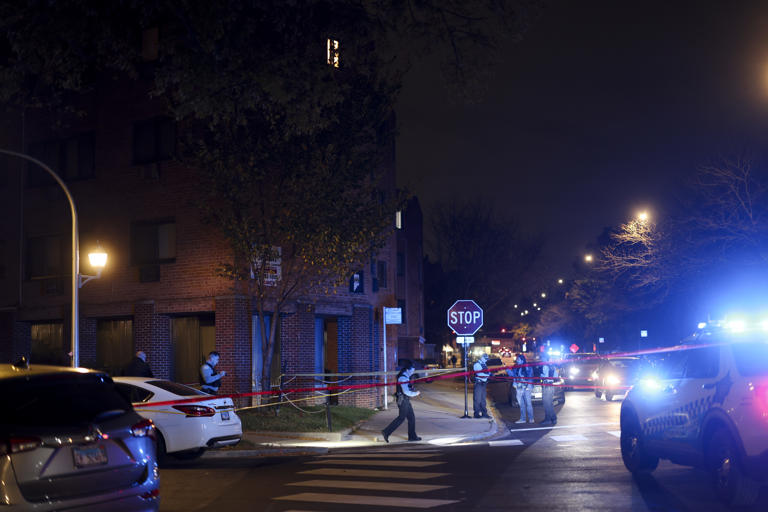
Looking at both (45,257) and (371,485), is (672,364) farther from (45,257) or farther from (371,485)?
(45,257)

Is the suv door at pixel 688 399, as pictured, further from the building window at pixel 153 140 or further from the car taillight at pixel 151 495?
the building window at pixel 153 140

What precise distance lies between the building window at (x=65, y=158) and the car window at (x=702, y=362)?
21545 mm

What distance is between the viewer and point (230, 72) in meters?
14.9

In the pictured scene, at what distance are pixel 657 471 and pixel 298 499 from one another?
5.20 meters

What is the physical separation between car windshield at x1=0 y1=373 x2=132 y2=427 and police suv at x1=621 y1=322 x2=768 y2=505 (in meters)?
6.19

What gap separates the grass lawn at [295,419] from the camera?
1970cm

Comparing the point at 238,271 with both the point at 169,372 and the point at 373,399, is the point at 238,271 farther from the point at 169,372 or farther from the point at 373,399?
the point at 373,399

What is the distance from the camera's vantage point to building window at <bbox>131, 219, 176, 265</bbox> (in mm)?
24922

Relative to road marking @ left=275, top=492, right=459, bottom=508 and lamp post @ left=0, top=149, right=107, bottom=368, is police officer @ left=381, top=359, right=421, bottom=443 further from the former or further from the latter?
road marking @ left=275, top=492, right=459, bottom=508

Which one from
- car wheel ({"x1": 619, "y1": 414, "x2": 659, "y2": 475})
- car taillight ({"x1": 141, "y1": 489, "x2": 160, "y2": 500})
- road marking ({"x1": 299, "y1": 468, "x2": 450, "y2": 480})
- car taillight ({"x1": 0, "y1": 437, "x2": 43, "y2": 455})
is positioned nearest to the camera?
car taillight ({"x1": 0, "y1": 437, "x2": 43, "y2": 455})

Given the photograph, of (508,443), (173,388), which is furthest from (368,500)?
(508,443)

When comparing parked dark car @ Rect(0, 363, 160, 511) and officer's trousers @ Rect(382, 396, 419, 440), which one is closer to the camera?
parked dark car @ Rect(0, 363, 160, 511)

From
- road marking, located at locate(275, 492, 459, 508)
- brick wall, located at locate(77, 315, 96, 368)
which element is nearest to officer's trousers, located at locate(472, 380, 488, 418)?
brick wall, located at locate(77, 315, 96, 368)

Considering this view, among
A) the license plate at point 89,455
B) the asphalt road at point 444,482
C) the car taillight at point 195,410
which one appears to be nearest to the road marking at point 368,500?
the asphalt road at point 444,482
